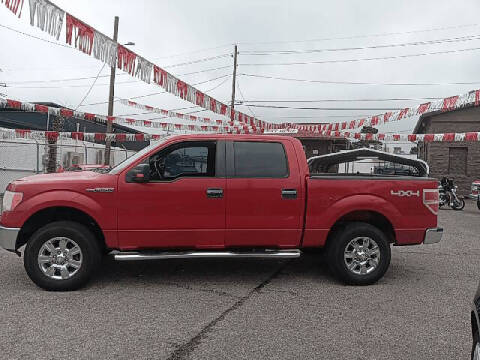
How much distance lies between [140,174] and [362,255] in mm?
2920

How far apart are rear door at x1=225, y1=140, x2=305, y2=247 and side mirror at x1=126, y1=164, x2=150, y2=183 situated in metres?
0.97

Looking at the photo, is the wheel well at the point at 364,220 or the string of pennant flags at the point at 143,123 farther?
the string of pennant flags at the point at 143,123

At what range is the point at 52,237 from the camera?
15.9 feet

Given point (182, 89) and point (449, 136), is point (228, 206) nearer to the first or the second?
point (182, 89)

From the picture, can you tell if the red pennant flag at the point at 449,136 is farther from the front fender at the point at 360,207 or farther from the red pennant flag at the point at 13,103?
the red pennant flag at the point at 13,103

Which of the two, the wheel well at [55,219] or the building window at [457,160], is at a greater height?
the building window at [457,160]

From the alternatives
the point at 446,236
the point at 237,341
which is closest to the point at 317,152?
the point at 446,236

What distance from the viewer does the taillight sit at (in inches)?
214

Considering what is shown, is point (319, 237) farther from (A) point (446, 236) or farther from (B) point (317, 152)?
(B) point (317, 152)

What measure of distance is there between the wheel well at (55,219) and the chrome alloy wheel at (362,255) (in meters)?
3.08

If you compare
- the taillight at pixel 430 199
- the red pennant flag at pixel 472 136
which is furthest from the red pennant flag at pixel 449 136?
the taillight at pixel 430 199

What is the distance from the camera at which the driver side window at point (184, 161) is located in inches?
204

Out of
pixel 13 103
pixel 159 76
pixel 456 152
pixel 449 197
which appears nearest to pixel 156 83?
pixel 159 76

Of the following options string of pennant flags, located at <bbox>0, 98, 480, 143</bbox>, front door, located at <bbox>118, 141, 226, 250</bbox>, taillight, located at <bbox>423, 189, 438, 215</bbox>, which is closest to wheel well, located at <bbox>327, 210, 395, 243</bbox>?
taillight, located at <bbox>423, 189, 438, 215</bbox>
